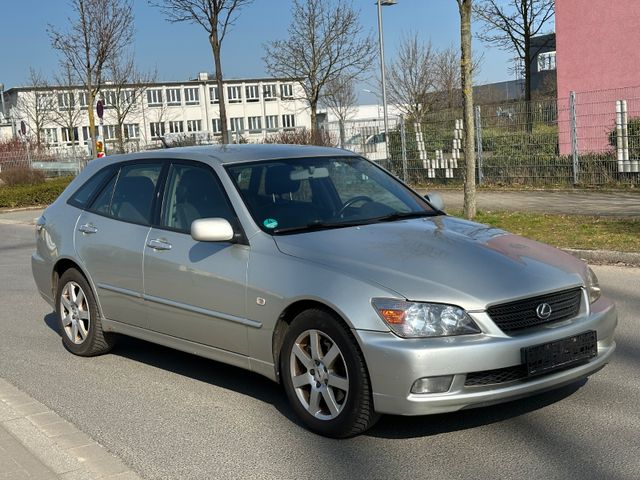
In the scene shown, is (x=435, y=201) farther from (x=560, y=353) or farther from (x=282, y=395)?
(x=560, y=353)

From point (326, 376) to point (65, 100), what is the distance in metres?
57.3

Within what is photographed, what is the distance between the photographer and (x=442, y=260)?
14.5 ft

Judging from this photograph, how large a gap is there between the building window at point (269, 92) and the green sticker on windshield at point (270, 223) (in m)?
88.1

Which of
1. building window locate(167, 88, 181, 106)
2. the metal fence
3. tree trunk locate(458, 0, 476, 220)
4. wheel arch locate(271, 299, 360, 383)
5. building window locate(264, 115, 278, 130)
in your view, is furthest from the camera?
building window locate(264, 115, 278, 130)

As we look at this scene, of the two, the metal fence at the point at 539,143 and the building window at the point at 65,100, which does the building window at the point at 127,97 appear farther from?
the metal fence at the point at 539,143

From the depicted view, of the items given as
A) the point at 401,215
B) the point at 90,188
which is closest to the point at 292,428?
the point at 401,215

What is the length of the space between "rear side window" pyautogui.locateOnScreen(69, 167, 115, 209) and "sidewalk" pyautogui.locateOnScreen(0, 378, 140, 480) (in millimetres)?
1954

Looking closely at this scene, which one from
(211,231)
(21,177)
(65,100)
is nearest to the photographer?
(211,231)

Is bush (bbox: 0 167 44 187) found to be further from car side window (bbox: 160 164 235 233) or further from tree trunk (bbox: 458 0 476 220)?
car side window (bbox: 160 164 235 233)

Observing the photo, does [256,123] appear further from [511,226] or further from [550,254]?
[550,254]

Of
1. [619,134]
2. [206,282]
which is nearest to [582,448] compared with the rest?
[206,282]

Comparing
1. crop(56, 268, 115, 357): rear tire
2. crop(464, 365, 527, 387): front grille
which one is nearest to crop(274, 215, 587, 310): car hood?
crop(464, 365, 527, 387): front grille

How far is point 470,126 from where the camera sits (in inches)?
504

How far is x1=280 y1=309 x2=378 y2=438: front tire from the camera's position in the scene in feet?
13.9
